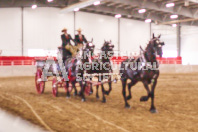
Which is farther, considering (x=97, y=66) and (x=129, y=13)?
(x=129, y=13)

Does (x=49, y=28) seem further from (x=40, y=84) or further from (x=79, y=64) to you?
(x=79, y=64)

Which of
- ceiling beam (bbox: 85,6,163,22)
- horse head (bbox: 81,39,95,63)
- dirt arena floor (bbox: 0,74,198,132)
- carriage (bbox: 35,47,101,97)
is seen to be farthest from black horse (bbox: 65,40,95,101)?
ceiling beam (bbox: 85,6,163,22)

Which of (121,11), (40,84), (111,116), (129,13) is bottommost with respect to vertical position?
(111,116)

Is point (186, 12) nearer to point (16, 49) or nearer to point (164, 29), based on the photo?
point (164, 29)

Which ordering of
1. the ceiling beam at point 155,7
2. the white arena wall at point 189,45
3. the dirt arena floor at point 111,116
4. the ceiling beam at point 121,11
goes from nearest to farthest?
the dirt arena floor at point 111,116, the ceiling beam at point 155,7, the ceiling beam at point 121,11, the white arena wall at point 189,45

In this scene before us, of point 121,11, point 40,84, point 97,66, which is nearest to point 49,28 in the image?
point 121,11

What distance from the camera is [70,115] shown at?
19.9 ft

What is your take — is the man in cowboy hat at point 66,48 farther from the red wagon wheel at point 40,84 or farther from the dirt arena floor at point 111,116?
the dirt arena floor at point 111,116

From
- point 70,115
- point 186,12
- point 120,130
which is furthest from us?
point 186,12

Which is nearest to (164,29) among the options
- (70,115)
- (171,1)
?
(171,1)

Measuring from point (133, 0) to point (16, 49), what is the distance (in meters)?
10.9

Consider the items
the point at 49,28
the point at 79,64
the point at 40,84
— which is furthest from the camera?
the point at 49,28

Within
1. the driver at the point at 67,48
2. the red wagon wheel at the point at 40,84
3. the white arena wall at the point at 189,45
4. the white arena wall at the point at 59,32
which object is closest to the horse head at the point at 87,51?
the driver at the point at 67,48

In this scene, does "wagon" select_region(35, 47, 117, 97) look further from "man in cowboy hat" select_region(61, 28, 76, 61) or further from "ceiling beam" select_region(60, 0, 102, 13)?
"ceiling beam" select_region(60, 0, 102, 13)
